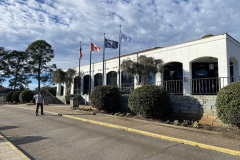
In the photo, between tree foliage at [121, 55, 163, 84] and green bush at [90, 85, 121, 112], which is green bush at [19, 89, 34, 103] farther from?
green bush at [90, 85, 121, 112]

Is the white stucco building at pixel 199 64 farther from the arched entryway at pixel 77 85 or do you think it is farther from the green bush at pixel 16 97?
the green bush at pixel 16 97

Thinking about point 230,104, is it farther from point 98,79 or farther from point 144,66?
point 98,79

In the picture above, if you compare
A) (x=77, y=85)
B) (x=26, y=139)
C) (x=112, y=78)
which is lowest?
(x=26, y=139)

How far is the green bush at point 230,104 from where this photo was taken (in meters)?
6.21

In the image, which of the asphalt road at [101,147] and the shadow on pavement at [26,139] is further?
the shadow on pavement at [26,139]

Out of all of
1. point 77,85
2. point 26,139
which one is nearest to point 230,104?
point 26,139

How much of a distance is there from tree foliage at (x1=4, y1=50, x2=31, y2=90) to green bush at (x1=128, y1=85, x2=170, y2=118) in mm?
29001

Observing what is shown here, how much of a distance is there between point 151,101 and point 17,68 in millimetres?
31436

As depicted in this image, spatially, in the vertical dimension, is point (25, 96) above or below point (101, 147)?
above

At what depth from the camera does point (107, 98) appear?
37.1ft

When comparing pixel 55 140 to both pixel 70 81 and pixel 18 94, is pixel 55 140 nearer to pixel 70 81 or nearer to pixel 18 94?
pixel 70 81

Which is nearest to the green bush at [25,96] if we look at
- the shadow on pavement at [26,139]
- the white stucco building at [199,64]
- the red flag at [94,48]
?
the red flag at [94,48]

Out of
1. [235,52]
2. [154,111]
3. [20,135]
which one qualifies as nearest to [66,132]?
[20,135]

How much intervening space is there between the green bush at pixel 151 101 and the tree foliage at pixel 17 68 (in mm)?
29001
